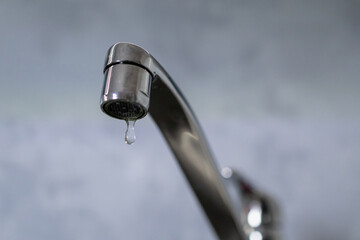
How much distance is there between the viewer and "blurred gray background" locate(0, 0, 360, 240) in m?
0.80

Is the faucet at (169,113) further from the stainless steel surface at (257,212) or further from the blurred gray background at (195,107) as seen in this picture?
the blurred gray background at (195,107)

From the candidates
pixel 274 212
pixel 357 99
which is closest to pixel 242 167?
pixel 274 212

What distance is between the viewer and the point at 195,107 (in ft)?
2.91

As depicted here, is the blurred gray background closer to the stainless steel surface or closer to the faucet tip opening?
the stainless steel surface

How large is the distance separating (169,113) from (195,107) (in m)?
0.47

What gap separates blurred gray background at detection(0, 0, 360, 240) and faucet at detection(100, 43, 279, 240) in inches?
14.7

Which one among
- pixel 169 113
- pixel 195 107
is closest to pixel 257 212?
pixel 195 107

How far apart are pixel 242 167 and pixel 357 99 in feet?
0.88

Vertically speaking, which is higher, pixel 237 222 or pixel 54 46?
pixel 54 46

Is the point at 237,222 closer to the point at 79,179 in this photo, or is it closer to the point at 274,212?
the point at 274,212

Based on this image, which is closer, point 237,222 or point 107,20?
point 237,222

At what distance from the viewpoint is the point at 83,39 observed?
84 cm

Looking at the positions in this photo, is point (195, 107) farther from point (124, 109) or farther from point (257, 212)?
point (124, 109)

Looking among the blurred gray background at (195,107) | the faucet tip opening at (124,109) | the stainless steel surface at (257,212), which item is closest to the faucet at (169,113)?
the faucet tip opening at (124,109)
